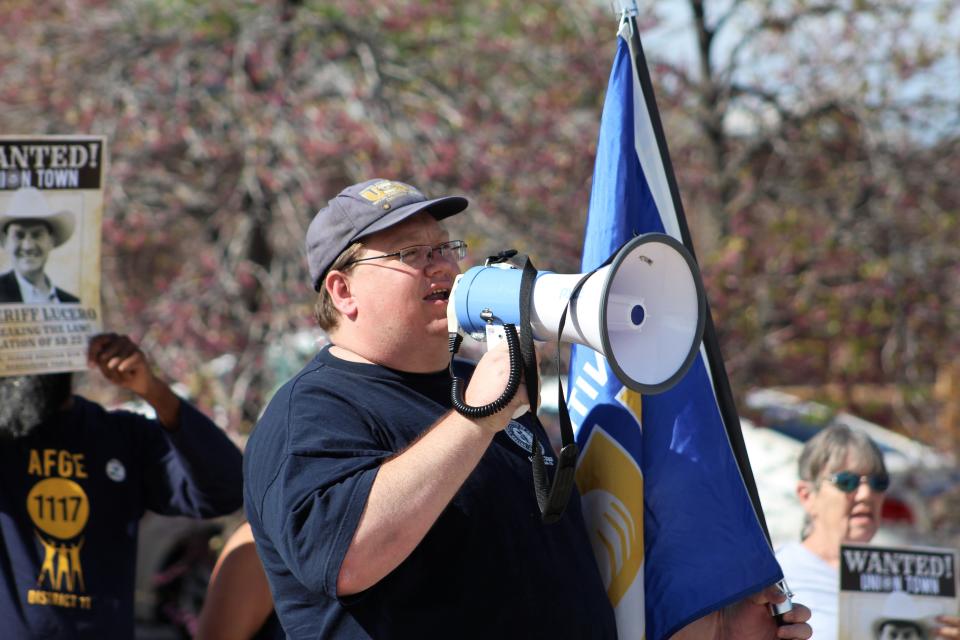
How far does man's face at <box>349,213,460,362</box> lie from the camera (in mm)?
2432

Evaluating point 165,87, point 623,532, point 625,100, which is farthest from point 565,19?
point 623,532

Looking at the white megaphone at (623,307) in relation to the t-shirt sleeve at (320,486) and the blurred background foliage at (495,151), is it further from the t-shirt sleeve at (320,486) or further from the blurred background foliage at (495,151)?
the blurred background foliage at (495,151)

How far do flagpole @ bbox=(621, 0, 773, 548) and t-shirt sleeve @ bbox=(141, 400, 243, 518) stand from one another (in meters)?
1.49

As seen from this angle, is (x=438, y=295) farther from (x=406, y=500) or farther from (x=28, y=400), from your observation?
(x=28, y=400)

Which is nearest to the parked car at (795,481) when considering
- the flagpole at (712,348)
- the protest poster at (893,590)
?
the protest poster at (893,590)

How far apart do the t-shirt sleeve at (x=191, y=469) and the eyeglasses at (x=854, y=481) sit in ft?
6.01

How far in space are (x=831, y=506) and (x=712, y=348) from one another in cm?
127

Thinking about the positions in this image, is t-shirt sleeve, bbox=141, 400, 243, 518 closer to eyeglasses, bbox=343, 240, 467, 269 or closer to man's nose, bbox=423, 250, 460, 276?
eyeglasses, bbox=343, 240, 467, 269

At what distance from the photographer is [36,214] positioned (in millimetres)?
3381

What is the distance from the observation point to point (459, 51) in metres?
6.75

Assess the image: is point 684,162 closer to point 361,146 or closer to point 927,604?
point 361,146

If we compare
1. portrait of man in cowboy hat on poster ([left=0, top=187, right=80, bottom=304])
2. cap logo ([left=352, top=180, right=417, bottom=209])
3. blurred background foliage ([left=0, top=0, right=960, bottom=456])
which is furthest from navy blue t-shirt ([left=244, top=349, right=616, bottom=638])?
blurred background foliage ([left=0, top=0, right=960, bottom=456])

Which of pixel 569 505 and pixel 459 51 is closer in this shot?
pixel 569 505

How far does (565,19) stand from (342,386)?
594 cm
